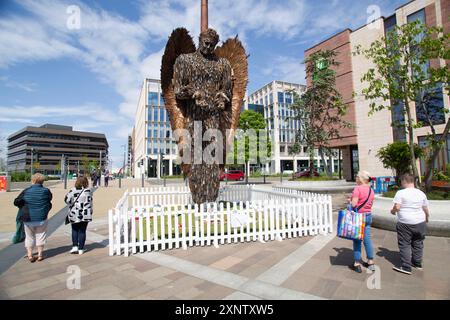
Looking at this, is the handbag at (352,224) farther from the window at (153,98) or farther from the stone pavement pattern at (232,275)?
the window at (153,98)

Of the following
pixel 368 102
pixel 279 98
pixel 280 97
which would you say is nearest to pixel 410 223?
pixel 368 102

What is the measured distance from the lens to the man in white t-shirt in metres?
3.86

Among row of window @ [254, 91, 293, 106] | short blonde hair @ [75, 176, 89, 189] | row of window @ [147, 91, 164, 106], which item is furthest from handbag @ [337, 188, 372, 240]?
row of window @ [254, 91, 293, 106]

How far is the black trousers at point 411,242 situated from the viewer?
12.7 feet

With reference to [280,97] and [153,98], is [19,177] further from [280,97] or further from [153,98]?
[280,97]

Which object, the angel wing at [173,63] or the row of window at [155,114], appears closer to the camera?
the angel wing at [173,63]

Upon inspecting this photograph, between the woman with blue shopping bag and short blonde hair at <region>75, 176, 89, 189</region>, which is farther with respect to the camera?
short blonde hair at <region>75, 176, 89, 189</region>

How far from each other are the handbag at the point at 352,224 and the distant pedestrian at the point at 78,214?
4779mm

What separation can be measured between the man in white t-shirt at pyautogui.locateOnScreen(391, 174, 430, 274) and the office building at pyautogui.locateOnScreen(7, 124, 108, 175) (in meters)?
88.9

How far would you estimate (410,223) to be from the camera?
389cm

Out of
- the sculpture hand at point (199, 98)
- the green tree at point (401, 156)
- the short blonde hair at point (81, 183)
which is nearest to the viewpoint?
the short blonde hair at point (81, 183)

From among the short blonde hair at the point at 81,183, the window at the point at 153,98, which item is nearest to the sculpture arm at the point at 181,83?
the short blonde hair at the point at 81,183

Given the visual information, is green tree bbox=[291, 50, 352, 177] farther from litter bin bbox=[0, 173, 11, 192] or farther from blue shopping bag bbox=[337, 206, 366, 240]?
litter bin bbox=[0, 173, 11, 192]
